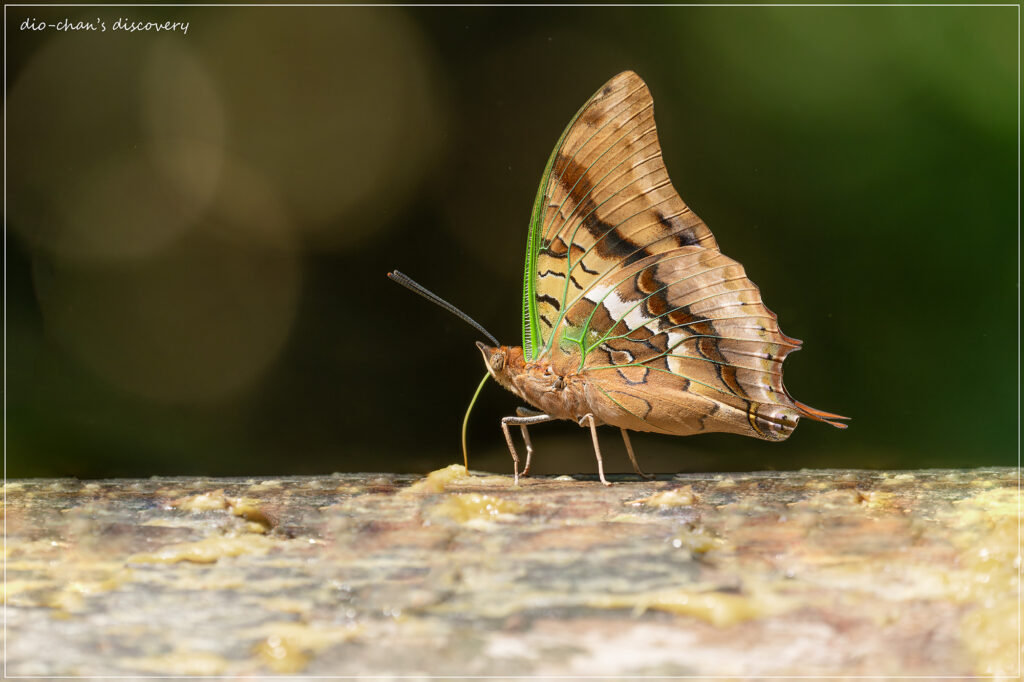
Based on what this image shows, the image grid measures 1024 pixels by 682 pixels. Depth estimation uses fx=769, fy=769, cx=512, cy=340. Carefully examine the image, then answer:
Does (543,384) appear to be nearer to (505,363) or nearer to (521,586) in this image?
(505,363)

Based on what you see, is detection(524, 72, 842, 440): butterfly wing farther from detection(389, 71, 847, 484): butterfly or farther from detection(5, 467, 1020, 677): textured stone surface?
detection(5, 467, 1020, 677): textured stone surface

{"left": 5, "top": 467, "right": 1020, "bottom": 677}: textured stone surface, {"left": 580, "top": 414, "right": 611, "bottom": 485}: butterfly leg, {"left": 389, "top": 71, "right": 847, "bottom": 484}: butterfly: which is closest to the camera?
{"left": 5, "top": 467, "right": 1020, "bottom": 677}: textured stone surface

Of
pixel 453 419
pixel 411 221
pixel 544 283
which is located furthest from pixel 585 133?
pixel 453 419

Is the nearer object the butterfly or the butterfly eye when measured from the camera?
the butterfly

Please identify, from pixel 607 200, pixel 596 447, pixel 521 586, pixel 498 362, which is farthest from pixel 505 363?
pixel 521 586

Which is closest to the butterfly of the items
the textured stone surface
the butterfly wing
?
the butterfly wing

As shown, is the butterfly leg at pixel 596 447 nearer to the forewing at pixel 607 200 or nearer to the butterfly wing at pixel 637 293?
the butterfly wing at pixel 637 293
